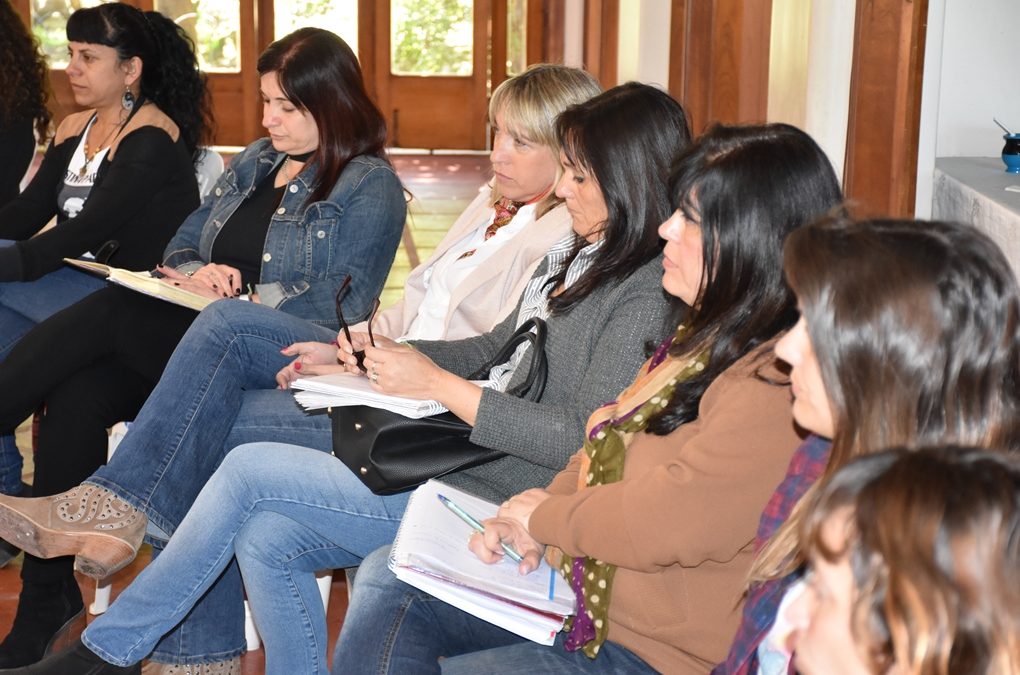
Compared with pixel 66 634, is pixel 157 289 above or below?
above

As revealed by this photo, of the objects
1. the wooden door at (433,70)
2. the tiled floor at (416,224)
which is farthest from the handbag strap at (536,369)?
the wooden door at (433,70)

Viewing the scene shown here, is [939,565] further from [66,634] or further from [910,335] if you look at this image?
[66,634]

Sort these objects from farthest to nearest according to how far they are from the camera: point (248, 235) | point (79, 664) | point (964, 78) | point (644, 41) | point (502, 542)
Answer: point (644, 41) → point (248, 235) → point (964, 78) → point (79, 664) → point (502, 542)

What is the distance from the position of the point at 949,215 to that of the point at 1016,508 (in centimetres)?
142

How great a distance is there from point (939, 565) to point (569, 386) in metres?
1.20

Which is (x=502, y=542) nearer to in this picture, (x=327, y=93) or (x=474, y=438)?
(x=474, y=438)

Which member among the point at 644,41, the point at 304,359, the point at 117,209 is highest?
the point at 644,41

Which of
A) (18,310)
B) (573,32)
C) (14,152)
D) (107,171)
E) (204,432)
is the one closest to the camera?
(204,432)

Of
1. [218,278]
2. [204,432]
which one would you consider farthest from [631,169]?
[218,278]

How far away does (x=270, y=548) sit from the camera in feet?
Answer: 6.69

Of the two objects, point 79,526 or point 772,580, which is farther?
point 79,526

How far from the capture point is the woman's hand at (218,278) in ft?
10.0

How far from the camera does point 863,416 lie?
45.5 inches

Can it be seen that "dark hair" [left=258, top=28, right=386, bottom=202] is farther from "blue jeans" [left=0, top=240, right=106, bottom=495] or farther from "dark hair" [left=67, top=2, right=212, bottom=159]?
"blue jeans" [left=0, top=240, right=106, bottom=495]
